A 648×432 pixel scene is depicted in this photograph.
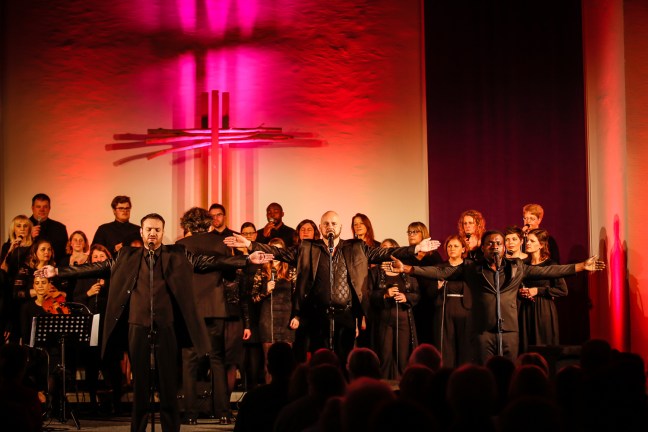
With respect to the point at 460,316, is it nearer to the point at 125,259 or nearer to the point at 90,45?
the point at 125,259

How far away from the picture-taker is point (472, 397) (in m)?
3.22

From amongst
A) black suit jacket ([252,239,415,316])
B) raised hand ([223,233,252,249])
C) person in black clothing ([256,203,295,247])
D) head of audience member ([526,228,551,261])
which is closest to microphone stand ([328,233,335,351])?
black suit jacket ([252,239,415,316])

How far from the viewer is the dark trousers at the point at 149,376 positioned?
239 inches

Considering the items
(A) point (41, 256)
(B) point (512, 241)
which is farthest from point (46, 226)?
(B) point (512, 241)

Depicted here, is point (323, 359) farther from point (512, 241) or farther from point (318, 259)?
point (512, 241)

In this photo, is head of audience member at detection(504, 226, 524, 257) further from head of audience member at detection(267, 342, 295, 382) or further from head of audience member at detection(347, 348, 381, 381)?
head of audience member at detection(267, 342, 295, 382)

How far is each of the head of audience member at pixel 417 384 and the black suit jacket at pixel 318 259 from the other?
3410 mm

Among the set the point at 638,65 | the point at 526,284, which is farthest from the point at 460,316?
the point at 638,65

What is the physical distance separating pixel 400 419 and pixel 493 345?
4.88 m

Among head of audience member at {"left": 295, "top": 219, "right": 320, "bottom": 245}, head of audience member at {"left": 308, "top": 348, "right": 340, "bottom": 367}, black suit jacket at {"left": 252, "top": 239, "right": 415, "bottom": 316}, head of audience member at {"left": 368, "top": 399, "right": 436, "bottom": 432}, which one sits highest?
head of audience member at {"left": 295, "top": 219, "right": 320, "bottom": 245}

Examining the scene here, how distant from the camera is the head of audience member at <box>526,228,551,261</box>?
8.48m

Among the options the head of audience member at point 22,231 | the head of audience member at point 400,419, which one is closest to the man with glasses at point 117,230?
the head of audience member at point 22,231

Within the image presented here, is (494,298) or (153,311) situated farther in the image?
(494,298)

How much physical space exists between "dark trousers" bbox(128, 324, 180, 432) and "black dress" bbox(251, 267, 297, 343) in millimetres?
2696
